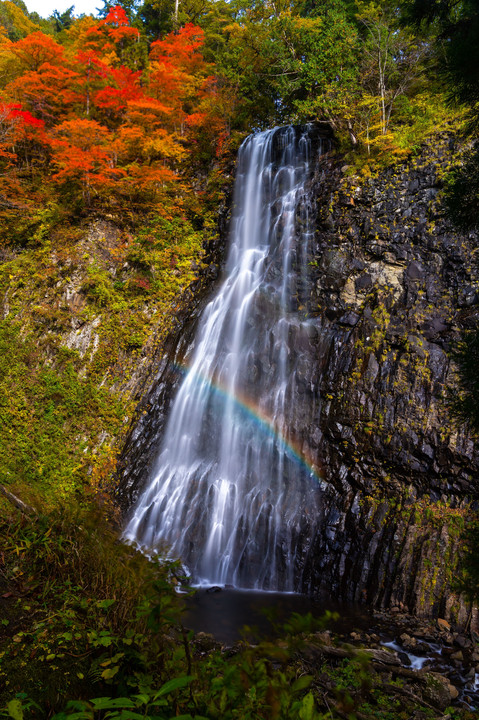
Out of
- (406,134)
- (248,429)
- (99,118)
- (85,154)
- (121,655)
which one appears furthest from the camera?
(99,118)

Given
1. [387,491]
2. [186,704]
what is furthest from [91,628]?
[387,491]

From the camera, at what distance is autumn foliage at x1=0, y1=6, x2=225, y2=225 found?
44.9 ft

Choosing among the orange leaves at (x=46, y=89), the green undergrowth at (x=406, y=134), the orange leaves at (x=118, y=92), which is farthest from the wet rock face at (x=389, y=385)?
the orange leaves at (x=46, y=89)

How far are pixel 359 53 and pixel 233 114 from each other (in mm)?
5086

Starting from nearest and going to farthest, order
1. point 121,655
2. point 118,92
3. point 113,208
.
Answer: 1. point 121,655
2. point 113,208
3. point 118,92

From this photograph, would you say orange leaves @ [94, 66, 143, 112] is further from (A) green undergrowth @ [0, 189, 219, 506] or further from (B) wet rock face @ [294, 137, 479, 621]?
(B) wet rock face @ [294, 137, 479, 621]

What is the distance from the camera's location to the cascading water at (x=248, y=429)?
7.79 m

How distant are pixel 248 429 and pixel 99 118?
15.9 m

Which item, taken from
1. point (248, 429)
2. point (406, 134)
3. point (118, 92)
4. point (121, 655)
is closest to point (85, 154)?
point (118, 92)

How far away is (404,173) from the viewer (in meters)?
10.1

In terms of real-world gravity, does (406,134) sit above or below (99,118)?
below

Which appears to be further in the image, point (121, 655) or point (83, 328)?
point (83, 328)

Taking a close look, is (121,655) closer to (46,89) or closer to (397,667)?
(397,667)

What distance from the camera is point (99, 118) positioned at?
16875 millimetres
